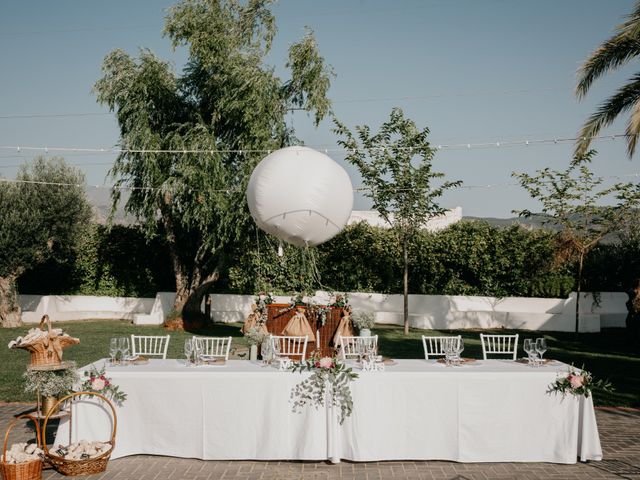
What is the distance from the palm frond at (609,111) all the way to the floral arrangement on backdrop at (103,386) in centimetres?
1159

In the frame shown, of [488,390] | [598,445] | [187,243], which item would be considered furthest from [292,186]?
[187,243]

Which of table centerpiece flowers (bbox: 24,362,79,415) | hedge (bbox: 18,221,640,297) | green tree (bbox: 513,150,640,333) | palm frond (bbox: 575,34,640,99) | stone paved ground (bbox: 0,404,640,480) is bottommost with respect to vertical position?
stone paved ground (bbox: 0,404,640,480)

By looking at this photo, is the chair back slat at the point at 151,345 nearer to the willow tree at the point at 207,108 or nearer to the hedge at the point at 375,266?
the willow tree at the point at 207,108

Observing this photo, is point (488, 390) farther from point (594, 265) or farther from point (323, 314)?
point (594, 265)

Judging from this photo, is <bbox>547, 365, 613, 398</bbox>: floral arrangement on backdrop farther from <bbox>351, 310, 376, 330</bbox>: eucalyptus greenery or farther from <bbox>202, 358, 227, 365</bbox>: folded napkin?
<bbox>351, 310, 376, 330</bbox>: eucalyptus greenery

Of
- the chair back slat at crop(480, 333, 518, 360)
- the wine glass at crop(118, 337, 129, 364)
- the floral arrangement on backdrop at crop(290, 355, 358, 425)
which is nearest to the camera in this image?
the floral arrangement on backdrop at crop(290, 355, 358, 425)

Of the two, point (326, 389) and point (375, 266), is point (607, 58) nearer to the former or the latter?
point (326, 389)

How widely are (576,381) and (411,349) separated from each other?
343 inches

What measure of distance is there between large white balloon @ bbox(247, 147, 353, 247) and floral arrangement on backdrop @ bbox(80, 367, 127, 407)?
267 centimetres

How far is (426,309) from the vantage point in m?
22.0

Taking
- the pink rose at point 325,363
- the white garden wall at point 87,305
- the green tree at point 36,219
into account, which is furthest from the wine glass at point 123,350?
the white garden wall at point 87,305

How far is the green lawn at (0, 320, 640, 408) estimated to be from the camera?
11.0 m

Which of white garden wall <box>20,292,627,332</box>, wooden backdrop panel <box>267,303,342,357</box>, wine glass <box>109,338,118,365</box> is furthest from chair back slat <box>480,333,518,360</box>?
white garden wall <box>20,292,627,332</box>

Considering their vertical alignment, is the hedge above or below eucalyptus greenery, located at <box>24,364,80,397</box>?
above
